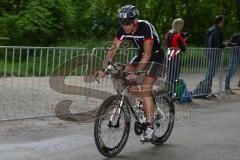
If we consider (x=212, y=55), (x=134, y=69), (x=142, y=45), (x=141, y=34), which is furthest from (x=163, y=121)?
(x=212, y=55)

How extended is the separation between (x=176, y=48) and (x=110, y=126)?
508 centimetres

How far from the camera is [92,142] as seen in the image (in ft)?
25.7

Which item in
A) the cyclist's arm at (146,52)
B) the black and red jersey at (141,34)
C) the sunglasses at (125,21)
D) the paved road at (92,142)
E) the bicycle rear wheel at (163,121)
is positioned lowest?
the paved road at (92,142)

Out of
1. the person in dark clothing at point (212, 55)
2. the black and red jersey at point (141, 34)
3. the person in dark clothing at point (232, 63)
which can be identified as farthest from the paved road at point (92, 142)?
the person in dark clothing at point (232, 63)

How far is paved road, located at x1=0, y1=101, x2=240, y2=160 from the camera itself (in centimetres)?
709

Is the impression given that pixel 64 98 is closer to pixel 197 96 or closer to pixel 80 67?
pixel 80 67

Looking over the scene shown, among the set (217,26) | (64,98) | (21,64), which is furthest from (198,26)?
(21,64)

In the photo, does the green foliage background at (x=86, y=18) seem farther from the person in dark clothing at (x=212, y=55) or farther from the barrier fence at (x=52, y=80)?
the barrier fence at (x=52, y=80)

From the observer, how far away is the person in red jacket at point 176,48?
11.6 m

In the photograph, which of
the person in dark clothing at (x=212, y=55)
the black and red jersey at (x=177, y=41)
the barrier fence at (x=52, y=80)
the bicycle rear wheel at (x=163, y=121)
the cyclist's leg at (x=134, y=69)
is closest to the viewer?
the cyclist's leg at (x=134, y=69)

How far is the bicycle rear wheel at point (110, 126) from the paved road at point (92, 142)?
0.16m

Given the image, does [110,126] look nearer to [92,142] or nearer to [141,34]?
[92,142]

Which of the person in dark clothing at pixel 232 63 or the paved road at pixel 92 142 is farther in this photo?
the person in dark clothing at pixel 232 63

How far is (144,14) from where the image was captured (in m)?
24.3
